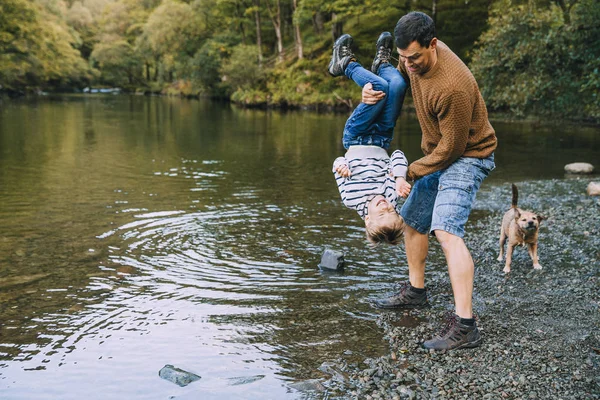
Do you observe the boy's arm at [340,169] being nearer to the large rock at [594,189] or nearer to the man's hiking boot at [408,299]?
the man's hiking boot at [408,299]

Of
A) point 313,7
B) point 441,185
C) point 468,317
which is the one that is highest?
point 313,7

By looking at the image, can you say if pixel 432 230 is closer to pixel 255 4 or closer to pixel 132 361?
pixel 132 361

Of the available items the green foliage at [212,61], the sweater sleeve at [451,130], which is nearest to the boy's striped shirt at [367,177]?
the sweater sleeve at [451,130]

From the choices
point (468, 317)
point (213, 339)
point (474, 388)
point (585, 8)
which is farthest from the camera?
point (585, 8)

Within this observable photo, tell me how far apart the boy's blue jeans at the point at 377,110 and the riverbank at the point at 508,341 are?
2018 mm

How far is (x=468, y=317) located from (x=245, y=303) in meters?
2.70

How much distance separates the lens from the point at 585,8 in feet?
51.0

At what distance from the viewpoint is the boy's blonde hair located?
5.14m

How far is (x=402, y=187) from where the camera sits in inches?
201

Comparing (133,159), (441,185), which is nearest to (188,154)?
(133,159)

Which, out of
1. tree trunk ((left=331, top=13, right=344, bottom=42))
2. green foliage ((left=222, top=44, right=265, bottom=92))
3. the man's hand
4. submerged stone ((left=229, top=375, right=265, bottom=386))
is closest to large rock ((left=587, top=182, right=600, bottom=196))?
the man's hand

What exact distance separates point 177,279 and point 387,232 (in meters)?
3.52

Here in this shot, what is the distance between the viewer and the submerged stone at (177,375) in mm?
4892

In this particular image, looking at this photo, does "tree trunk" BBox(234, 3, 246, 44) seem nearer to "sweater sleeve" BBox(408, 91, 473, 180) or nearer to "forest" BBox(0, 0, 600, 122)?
"forest" BBox(0, 0, 600, 122)
